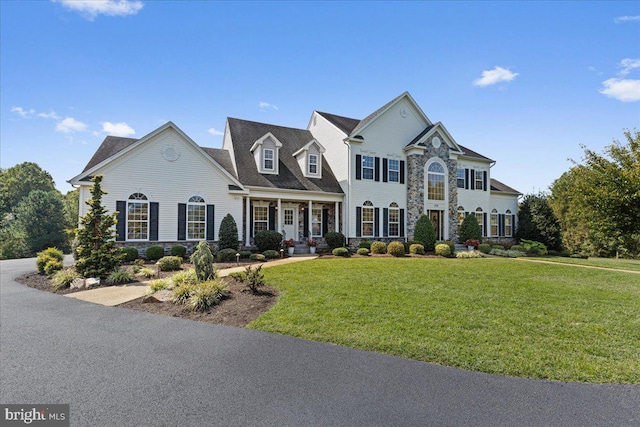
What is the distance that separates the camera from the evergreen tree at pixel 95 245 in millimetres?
11055

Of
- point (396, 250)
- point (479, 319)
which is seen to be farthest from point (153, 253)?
point (479, 319)

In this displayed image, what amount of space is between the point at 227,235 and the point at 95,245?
6.34 metres

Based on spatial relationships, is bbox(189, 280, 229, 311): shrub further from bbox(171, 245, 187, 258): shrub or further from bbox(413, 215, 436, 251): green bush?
bbox(413, 215, 436, 251): green bush

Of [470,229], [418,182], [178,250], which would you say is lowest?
[178,250]

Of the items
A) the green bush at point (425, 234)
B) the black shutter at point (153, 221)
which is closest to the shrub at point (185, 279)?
the black shutter at point (153, 221)

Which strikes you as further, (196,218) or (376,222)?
(376,222)

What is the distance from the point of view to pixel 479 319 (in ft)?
21.7

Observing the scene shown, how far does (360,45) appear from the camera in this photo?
13242 millimetres

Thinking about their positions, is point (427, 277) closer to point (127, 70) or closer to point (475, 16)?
point (475, 16)

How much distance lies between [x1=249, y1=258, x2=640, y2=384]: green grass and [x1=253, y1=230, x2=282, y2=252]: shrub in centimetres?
656

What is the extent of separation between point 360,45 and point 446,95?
4.70 metres

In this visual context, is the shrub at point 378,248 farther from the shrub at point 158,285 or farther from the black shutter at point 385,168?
the shrub at point 158,285

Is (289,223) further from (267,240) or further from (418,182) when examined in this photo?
(418,182)

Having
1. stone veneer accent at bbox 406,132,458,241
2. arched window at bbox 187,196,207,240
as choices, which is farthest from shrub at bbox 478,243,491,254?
arched window at bbox 187,196,207,240
